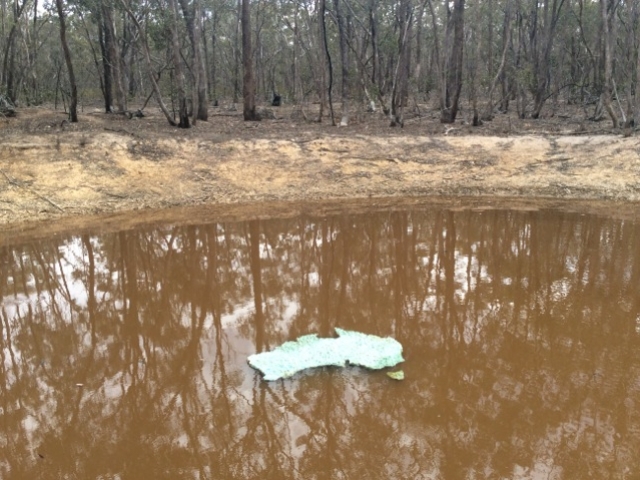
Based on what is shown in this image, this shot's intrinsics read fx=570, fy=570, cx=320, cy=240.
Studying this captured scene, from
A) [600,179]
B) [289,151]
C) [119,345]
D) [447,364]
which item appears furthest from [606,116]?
[119,345]

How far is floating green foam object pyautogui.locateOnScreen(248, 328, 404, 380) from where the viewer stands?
A: 5133 mm

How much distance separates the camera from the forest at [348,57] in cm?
1758

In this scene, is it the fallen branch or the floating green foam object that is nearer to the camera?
the floating green foam object

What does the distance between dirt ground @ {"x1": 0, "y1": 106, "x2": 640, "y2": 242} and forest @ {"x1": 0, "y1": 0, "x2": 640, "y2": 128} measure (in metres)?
1.75

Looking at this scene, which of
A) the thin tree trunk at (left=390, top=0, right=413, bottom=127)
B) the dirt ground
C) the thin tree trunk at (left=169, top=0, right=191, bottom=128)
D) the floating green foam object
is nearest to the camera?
the floating green foam object

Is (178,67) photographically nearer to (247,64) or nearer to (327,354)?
(247,64)

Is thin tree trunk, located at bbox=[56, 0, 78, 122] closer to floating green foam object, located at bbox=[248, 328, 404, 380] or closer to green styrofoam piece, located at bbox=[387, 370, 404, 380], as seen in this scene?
floating green foam object, located at bbox=[248, 328, 404, 380]

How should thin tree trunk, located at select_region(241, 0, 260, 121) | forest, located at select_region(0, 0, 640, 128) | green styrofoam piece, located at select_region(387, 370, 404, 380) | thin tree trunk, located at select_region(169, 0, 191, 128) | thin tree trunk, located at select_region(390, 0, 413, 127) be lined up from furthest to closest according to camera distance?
thin tree trunk, located at select_region(241, 0, 260, 121) < forest, located at select_region(0, 0, 640, 128) < thin tree trunk, located at select_region(390, 0, 413, 127) < thin tree trunk, located at select_region(169, 0, 191, 128) < green styrofoam piece, located at select_region(387, 370, 404, 380)

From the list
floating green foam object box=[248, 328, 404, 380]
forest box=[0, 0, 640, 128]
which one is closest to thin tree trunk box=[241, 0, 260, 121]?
forest box=[0, 0, 640, 128]

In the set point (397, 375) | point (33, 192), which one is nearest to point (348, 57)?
point (33, 192)

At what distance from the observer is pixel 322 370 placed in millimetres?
5102

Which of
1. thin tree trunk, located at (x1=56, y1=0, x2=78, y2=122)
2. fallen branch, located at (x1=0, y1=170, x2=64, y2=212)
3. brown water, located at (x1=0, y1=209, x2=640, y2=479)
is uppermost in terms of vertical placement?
thin tree trunk, located at (x1=56, y1=0, x2=78, y2=122)

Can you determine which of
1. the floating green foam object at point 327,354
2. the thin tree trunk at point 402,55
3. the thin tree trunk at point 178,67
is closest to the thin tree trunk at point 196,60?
the thin tree trunk at point 178,67

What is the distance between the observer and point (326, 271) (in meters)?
8.14
